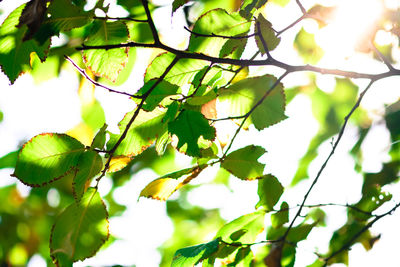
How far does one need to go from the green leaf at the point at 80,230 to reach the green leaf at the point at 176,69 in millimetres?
185

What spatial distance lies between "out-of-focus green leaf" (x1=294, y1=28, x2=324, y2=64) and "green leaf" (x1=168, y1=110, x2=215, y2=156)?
0.57m

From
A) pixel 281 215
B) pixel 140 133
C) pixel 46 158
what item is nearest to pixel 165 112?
pixel 140 133

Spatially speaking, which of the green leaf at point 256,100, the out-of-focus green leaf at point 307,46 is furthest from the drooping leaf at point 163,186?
the out-of-focus green leaf at point 307,46

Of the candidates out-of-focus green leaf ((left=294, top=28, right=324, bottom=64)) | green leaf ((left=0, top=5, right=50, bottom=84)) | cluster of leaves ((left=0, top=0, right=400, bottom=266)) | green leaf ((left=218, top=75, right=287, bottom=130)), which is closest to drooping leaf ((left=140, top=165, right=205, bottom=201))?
cluster of leaves ((left=0, top=0, right=400, bottom=266))

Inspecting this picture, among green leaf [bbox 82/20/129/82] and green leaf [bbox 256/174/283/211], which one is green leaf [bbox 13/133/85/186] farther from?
green leaf [bbox 256/174/283/211]

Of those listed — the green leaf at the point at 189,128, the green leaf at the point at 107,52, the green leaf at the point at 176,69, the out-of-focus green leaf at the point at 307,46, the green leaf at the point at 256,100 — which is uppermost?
the out-of-focus green leaf at the point at 307,46

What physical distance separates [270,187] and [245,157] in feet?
0.27

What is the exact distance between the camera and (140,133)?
54 cm

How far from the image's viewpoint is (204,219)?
1719 mm

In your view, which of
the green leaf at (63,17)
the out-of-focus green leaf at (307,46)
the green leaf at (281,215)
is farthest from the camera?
the out-of-focus green leaf at (307,46)

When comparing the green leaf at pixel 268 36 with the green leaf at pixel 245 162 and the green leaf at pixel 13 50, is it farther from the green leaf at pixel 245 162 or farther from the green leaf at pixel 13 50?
the green leaf at pixel 13 50

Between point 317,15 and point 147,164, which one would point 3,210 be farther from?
point 317,15

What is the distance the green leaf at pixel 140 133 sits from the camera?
0.53 meters

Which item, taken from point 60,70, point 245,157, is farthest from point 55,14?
point 60,70
